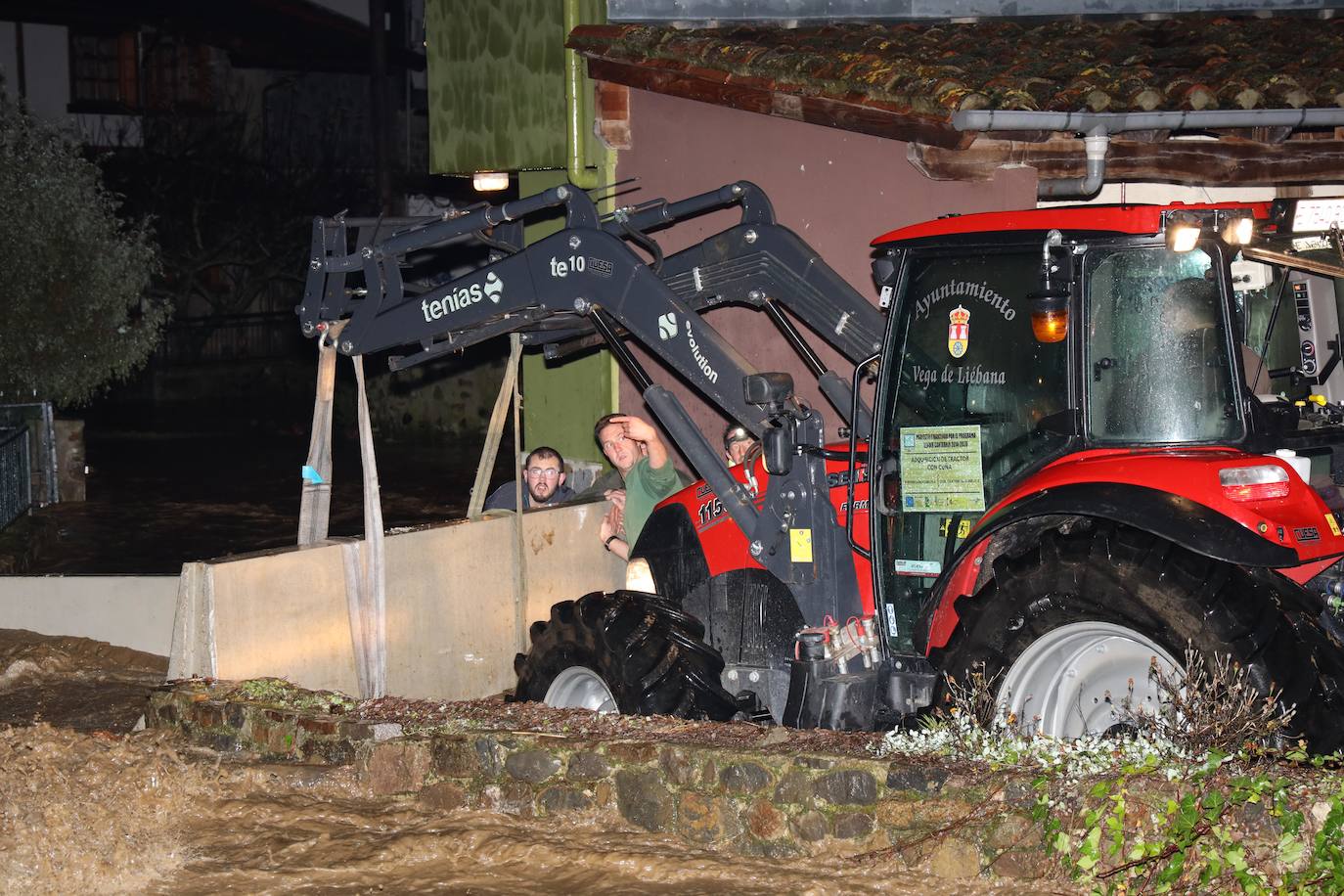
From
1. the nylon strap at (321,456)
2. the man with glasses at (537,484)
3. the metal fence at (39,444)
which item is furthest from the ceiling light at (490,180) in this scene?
the metal fence at (39,444)

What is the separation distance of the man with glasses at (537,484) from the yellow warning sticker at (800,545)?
3.41 meters

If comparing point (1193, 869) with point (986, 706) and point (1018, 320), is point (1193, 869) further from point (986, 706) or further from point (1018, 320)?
point (1018, 320)

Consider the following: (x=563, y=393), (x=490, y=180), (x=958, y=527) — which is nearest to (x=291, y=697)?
(x=958, y=527)

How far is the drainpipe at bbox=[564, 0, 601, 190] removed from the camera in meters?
11.8

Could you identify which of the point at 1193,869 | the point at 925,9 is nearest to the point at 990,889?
the point at 1193,869

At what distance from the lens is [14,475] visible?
1739cm

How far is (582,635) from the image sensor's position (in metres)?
7.30

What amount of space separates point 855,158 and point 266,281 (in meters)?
26.8

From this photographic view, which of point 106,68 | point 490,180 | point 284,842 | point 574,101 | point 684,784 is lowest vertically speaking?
point 284,842

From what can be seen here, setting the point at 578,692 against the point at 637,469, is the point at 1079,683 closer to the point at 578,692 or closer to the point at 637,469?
the point at 578,692

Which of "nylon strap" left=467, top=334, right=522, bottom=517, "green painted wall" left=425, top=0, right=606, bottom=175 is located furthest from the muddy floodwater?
"green painted wall" left=425, top=0, right=606, bottom=175

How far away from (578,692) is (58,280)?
15.8 m

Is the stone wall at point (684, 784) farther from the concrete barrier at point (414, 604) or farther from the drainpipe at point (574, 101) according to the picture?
the drainpipe at point (574, 101)

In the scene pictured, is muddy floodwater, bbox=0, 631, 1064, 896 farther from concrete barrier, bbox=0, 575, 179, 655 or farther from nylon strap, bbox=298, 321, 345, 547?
concrete barrier, bbox=0, 575, 179, 655
